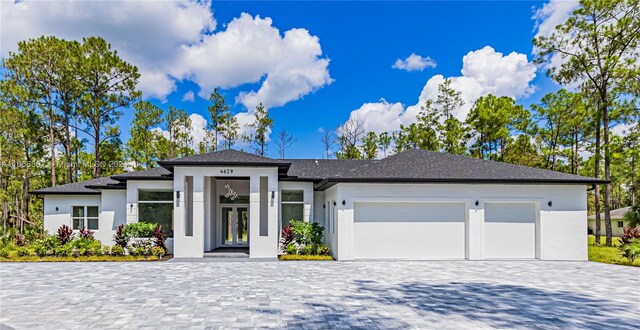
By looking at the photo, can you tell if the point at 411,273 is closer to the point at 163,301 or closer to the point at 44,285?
the point at 163,301

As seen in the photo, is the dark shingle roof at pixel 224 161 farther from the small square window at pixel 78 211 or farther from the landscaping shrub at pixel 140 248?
the small square window at pixel 78 211

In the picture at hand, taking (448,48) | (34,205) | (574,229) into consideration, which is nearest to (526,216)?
(574,229)

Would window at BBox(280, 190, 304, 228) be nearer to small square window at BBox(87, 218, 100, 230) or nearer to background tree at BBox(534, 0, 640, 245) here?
small square window at BBox(87, 218, 100, 230)

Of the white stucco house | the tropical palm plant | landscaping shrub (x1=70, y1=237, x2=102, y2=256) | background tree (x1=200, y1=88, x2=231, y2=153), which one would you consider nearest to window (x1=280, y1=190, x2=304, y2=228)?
the white stucco house

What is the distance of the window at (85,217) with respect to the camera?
17.5 m

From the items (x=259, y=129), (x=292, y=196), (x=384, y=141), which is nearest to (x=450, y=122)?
(x=384, y=141)

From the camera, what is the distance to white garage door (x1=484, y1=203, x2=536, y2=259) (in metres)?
13.4

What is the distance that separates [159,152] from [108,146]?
13.1ft

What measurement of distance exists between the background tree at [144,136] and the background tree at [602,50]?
2898 centimetres

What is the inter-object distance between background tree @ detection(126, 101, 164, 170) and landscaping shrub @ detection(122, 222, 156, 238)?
1785 cm

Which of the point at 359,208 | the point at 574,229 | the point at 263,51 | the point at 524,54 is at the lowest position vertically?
the point at 574,229

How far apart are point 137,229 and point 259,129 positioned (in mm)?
19624

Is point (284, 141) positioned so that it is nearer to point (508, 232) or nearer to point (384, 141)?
point (384, 141)

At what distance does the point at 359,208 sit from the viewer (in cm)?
1344
